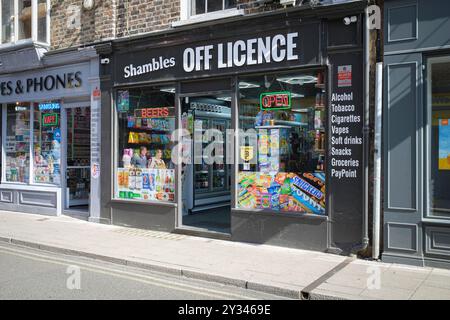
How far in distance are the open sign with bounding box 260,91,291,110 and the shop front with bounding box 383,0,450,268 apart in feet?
6.18

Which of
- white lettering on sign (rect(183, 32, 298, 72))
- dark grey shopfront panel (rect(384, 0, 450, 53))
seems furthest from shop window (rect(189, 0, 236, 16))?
dark grey shopfront panel (rect(384, 0, 450, 53))

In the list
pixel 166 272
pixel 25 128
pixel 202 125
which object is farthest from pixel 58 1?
pixel 166 272

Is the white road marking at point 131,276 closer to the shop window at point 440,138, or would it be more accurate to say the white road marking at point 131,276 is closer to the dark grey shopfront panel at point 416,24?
the shop window at point 440,138

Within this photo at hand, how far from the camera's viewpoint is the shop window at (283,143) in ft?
26.7

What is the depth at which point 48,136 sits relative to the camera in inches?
500

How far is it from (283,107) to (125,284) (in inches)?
168

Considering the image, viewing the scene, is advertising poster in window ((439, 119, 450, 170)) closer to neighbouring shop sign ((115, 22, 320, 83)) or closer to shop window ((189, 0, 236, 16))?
neighbouring shop sign ((115, 22, 320, 83))

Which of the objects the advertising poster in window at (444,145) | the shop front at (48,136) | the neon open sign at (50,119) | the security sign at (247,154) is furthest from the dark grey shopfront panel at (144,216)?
the advertising poster in window at (444,145)

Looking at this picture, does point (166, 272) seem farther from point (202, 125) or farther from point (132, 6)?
point (132, 6)

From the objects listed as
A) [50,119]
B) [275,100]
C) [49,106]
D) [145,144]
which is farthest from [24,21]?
[275,100]

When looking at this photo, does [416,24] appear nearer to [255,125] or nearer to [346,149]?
[346,149]

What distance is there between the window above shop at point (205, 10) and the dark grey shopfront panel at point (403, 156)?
339 centimetres

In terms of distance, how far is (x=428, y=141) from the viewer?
6941 mm

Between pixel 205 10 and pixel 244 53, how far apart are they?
174 centimetres
